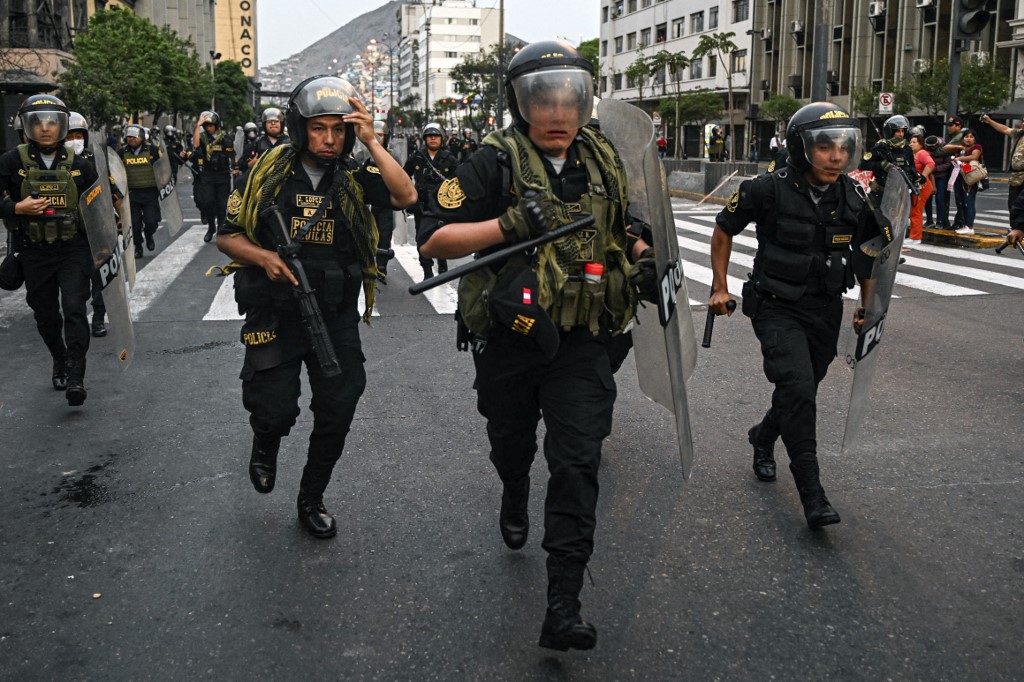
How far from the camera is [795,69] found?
62312 millimetres

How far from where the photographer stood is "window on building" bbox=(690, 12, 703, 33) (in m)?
74.3

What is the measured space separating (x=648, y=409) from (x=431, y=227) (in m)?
3.00

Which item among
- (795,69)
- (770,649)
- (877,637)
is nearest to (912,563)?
(877,637)

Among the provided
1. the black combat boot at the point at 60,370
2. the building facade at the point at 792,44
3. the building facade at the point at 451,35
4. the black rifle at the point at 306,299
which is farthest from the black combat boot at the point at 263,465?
the building facade at the point at 451,35

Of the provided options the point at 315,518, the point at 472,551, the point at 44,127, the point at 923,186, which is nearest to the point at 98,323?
the point at 44,127

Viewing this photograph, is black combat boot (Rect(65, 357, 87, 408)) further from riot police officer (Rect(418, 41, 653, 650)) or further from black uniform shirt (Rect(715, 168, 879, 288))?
black uniform shirt (Rect(715, 168, 879, 288))

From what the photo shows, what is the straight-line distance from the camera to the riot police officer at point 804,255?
420cm

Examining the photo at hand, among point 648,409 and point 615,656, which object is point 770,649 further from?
point 648,409

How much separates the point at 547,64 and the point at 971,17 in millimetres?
11831

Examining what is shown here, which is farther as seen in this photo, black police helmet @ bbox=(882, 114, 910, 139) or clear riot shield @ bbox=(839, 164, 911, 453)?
black police helmet @ bbox=(882, 114, 910, 139)

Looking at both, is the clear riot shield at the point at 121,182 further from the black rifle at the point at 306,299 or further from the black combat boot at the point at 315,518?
the black combat boot at the point at 315,518

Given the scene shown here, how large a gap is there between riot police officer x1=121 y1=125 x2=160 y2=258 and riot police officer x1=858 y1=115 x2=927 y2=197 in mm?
8484

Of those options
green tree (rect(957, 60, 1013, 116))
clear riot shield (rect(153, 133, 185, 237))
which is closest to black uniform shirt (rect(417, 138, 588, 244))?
clear riot shield (rect(153, 133, 185, 237))

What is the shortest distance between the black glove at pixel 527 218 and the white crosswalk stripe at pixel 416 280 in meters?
5.39
